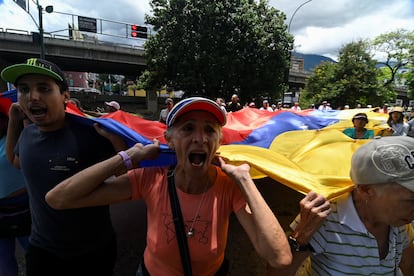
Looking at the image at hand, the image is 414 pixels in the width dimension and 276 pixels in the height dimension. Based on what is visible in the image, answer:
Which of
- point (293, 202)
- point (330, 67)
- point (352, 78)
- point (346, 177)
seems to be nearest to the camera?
point (346, 177)

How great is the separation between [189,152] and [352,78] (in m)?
33.7

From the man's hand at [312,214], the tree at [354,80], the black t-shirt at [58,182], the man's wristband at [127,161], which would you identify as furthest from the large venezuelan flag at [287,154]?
the tree at [354,80]

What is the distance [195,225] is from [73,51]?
30.0 meters

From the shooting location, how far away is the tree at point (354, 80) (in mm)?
30781

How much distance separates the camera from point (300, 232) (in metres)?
1.38

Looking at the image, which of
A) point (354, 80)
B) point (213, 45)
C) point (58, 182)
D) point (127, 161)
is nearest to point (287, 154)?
point (127, 161)

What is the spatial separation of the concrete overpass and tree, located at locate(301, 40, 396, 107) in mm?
21104

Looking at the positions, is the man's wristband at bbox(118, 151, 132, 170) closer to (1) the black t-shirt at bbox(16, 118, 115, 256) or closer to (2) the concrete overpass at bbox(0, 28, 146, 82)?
(1) the black t-shirt at bbox(16, 118, 115, 256)

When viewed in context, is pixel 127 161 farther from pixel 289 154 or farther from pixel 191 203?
pixel 289 154

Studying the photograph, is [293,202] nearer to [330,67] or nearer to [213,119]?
[213,119]

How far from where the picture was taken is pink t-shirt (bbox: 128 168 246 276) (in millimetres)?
1424

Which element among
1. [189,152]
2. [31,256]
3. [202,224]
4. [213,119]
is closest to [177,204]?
[202,224]

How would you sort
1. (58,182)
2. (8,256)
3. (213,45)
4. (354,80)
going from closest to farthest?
(58,182), (8,256), (213,45), (354,80)

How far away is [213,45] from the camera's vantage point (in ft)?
72.9
